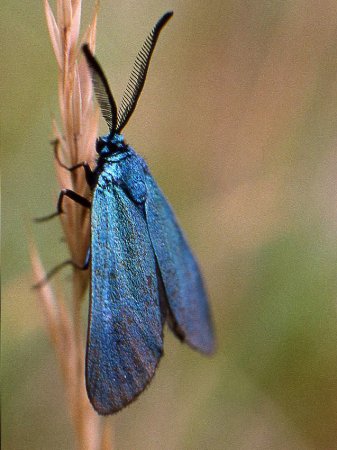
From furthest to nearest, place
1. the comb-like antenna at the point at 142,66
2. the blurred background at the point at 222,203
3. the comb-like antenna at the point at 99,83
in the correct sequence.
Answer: the blurred background at the point at 222,203, the comb-like antenna at the point at 142,66, the comb-like antenna at the point at 99,83

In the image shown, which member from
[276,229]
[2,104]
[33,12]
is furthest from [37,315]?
[33,12]

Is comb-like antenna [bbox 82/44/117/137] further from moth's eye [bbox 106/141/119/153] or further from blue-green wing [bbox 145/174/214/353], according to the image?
blue-green wing [bbox 145/174/214/353]

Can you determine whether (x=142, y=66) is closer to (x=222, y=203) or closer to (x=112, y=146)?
(x=112, y=146)

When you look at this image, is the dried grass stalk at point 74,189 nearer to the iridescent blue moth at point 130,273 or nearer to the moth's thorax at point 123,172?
the iridescent blue moth at point 130,273

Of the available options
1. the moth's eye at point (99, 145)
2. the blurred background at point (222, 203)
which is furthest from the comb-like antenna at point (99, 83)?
the blurred background at point (222, 203)

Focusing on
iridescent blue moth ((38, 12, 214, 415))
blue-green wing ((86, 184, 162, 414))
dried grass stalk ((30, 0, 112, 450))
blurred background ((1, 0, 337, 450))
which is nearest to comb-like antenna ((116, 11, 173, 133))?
iridescent blue moth ((38, 12, 214, 415))
